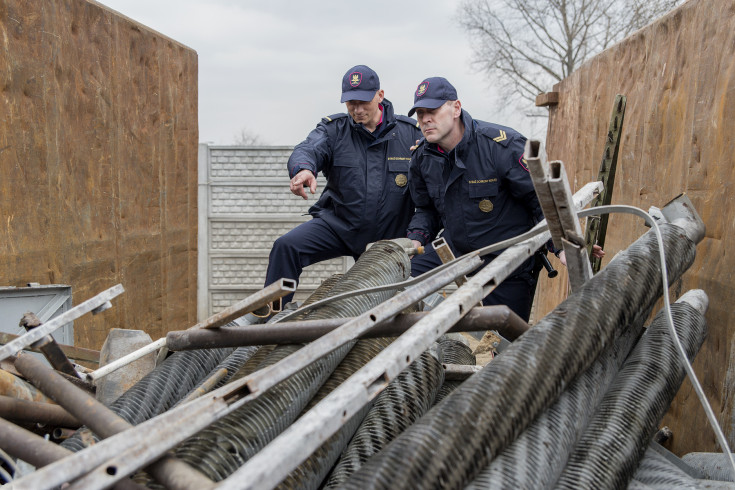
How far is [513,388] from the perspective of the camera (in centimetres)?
145

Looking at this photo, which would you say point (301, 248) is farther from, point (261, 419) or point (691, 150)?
point (261, 419)

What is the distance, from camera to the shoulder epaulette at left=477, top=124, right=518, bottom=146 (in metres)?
3.96

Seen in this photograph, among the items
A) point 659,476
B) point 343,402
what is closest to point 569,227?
point 659,476

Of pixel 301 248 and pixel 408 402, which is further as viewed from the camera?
pixel 301 248

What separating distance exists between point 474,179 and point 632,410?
2485 millimetres

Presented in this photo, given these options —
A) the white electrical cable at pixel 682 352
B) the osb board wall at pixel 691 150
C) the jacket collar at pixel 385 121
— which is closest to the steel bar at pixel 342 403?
the white electrical cable at pixel 682 352

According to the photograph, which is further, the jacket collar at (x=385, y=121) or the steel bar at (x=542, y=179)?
the jacket collar at (x=385, y=121)

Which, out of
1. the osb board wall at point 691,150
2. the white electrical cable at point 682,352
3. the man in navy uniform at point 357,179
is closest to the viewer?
the white electrical cable at point 682,352

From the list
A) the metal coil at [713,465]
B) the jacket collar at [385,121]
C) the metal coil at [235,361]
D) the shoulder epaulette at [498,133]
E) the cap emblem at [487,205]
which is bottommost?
the metal coil at [713,465]

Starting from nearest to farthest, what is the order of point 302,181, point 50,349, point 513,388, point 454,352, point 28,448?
point 28,448, point 513,388, point 50,349, point 454,352, point 302,181

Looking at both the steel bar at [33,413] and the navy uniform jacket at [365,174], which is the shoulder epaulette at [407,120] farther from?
the steel bar at [33,413]

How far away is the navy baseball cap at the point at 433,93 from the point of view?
385cm

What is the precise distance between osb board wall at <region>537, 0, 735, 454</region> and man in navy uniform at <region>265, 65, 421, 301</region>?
1.51 metres

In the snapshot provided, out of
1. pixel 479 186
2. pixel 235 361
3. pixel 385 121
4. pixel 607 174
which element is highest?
pixel 385 121
